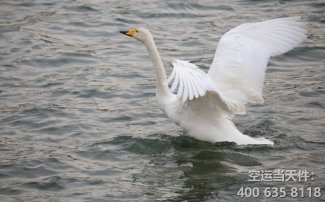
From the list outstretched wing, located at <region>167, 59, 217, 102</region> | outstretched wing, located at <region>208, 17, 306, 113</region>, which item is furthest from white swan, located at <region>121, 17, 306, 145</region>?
outstretched wing, located at <region>167, 59, 217, 102</region>

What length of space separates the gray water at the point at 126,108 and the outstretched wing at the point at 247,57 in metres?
0.71

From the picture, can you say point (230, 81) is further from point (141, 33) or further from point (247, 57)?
point (141, 33)

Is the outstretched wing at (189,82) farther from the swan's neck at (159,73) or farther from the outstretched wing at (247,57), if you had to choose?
the outstretched wing at (247,57)

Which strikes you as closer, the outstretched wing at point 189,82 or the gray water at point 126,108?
the outstretched wing at point 189,82

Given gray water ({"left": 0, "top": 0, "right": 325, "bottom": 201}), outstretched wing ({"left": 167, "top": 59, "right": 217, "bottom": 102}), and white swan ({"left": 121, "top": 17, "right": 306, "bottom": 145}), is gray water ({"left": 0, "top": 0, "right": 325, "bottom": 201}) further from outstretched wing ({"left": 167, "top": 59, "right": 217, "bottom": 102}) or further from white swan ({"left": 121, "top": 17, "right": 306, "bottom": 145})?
outstretched wing ({"left": 167, "top": 59, "right": 217, "bottom": 102})

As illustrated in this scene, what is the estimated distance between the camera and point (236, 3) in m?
15.3

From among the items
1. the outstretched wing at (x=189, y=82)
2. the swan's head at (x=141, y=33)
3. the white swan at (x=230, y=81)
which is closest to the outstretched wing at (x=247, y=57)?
the white swan at (x=230, y=81)

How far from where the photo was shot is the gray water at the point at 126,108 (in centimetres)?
812

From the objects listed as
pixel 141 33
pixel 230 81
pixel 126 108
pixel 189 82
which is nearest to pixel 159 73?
pixel 141 33

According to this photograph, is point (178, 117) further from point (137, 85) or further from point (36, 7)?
point (36, 7)

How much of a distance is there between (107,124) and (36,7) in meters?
5.75

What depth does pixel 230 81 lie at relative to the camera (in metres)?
9.12

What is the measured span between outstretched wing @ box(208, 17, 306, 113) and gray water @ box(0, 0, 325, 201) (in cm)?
71

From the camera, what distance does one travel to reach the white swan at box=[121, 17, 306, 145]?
29.5ft
